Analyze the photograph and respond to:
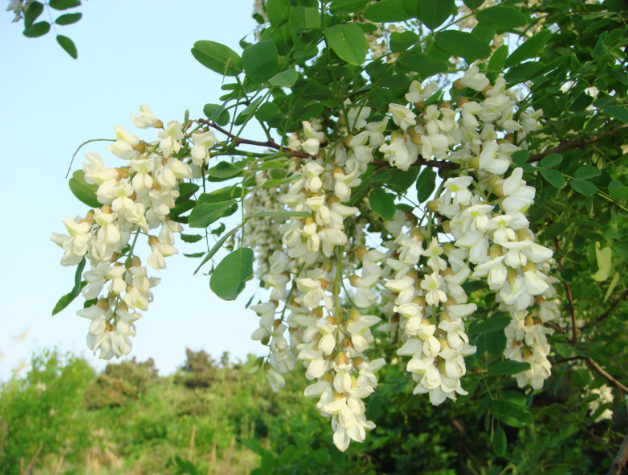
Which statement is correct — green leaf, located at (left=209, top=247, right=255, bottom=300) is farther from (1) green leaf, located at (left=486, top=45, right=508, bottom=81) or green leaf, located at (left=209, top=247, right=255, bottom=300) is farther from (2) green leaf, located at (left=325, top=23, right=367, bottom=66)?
(1) green leaf, located at (left=486, top=45, right=508, bottom=81)

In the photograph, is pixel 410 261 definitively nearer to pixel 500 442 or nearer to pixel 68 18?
pixel 500 442

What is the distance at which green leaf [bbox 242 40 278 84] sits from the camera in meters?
0.60

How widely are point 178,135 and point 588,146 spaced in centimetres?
69

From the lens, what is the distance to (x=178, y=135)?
58 centimetres

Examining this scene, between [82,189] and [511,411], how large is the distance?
0.77 meters

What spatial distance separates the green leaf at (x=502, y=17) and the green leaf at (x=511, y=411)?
597mm

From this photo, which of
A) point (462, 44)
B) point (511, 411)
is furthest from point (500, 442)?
point (462, 44)

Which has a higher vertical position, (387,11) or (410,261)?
(387,11)

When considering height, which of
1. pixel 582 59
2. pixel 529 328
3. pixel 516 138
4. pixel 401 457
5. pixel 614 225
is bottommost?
pixel 401 457

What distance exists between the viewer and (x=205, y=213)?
572mm

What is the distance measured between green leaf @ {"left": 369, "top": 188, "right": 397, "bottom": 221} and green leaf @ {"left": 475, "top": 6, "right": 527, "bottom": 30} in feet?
0.91

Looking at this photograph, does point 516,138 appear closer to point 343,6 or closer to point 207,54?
point 343,6

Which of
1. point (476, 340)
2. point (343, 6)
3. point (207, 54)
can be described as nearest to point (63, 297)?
point (207, 54)

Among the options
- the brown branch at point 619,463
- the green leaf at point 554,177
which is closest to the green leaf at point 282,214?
the green leaf at point 554,177
